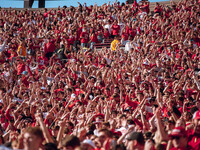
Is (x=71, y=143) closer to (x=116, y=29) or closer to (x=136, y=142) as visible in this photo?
(x=136, y=142)

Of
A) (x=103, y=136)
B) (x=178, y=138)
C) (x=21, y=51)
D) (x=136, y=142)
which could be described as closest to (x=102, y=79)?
(x=21, y=51)

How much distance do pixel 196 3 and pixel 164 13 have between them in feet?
6.34

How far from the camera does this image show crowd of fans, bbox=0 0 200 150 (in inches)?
184

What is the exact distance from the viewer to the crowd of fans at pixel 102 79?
4.67 metres

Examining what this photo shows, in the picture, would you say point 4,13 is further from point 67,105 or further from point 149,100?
point 149,100

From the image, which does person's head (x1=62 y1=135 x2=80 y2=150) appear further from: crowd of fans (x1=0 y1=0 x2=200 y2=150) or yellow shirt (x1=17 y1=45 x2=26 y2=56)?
yellow shirt (x1=17 y1=45 x2=26 y2=56)

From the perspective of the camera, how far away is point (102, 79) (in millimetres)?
10516

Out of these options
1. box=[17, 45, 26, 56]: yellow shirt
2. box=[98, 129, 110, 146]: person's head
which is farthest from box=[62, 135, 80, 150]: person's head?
box=[17, 45, 26, 56]: yellow shirt

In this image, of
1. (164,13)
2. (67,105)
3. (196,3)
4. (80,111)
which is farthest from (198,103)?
(196,3)

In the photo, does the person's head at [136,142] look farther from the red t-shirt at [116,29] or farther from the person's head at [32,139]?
the red t-shirt at [116,29]

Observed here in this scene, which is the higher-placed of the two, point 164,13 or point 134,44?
point 164,13

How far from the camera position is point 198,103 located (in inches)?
285

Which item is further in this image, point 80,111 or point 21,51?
point 21,51

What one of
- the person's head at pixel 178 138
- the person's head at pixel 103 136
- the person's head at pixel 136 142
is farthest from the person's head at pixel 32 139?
the person's head at pixel 178 138
